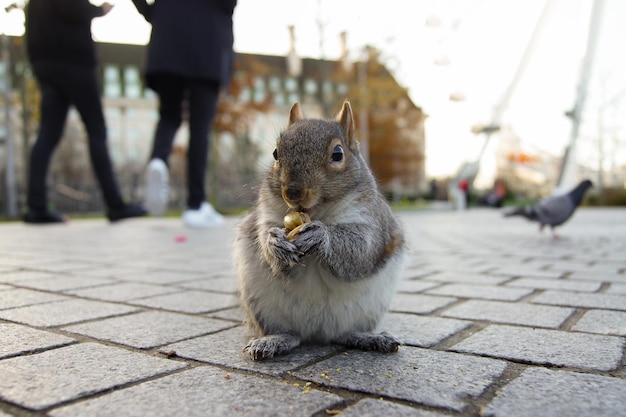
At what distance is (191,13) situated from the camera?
20.2 ft

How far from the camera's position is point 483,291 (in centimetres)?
305

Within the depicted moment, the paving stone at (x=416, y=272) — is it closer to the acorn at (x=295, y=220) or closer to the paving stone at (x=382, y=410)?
the acorn at (x=295, y=220)

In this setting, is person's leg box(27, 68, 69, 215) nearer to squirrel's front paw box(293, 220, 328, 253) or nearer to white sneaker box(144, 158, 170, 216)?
white sneaker box(144, 158, 170, 216)

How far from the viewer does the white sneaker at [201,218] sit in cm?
726

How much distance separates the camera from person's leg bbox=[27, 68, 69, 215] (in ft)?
22.7

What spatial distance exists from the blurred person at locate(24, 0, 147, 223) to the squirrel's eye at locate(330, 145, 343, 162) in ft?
17.7

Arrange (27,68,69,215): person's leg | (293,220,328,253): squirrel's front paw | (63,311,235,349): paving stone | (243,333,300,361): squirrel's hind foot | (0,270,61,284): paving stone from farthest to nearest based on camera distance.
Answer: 1. (27,68,69,215): person's leg
2. (0,270,61,284): paving stone
3. (63,311,235,349): paving stone
4. (243,333,300,361): squirrel's hind foot
5. (293,220,328,253): squirrel's front paw

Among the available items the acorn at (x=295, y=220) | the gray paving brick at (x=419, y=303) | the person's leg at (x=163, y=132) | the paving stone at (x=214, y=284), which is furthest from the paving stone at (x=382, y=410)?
Answer: the person's leg at (x=163, y=132)

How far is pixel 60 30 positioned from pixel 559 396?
685cm

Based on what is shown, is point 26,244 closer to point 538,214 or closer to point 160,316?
point 160,316

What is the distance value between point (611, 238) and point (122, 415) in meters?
6.51

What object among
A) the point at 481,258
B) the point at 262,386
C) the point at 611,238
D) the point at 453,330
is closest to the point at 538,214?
the point at 611,238

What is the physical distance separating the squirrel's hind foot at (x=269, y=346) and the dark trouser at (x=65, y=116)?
233 inches

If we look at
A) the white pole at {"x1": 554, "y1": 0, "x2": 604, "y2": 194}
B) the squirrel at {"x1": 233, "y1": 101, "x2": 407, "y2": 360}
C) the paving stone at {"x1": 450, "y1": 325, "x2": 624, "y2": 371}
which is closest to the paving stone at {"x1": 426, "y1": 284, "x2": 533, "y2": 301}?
the paving stone at {"x1": 450, "y1": 325, "x2": 624, "y2": 371}
